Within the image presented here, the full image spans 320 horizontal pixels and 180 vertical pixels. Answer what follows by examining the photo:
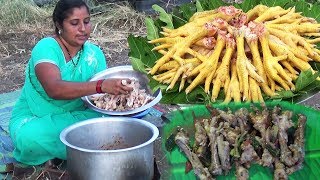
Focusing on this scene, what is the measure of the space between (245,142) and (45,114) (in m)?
1.87

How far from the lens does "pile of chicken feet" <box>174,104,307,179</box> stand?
2.62 metres

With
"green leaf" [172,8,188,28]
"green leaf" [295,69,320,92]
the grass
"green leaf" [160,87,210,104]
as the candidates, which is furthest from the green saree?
the grass

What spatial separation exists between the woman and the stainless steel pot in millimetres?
270

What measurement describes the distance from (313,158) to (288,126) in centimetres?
22

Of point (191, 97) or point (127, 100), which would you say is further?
point (127, 100)

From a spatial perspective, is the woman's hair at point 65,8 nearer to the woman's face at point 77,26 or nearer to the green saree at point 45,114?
the woman's face at point 77,26

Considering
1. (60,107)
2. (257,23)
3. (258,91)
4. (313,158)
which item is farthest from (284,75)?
(60,107)

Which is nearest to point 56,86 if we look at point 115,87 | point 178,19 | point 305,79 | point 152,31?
point 115,87

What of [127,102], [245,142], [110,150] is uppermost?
[245,142]

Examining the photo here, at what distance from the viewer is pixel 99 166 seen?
10.7ft

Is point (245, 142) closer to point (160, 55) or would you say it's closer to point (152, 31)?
point (160, 55)

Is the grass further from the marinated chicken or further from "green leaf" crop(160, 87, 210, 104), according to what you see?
"green leaf" crop(160, 87, 210, 104)

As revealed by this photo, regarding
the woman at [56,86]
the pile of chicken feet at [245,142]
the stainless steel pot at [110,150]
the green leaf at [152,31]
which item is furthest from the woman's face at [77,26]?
the pile of chicken feet at [245,142]

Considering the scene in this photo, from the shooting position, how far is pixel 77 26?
3.72m
